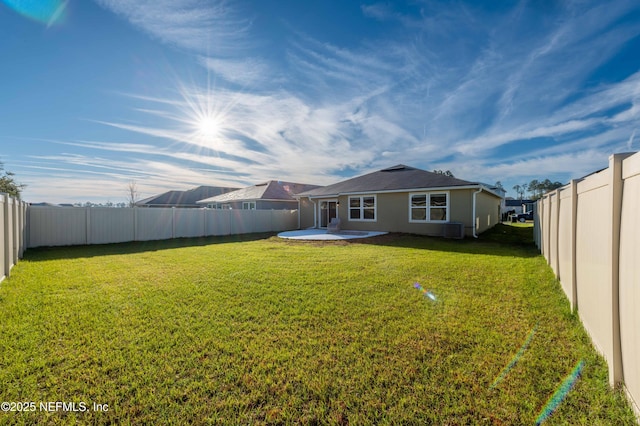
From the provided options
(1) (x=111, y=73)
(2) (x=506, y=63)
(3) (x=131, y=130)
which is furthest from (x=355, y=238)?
(3) (x=131, y=130)

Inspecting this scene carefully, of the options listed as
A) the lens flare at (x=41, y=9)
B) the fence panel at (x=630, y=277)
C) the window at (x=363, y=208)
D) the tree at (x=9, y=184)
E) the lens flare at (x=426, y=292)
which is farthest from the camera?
the tree at (x=9, y=184)

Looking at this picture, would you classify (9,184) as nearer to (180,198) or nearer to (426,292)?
(180,198)

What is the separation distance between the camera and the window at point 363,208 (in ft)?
48.1

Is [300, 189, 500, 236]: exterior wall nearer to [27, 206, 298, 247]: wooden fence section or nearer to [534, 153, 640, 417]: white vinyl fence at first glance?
[27, 206, 298, 247]: wooden fence section

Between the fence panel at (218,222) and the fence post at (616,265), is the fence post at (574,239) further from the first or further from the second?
the fence panel at (218,222)

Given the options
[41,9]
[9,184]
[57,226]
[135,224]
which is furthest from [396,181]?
[9,184]

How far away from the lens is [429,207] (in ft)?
41.8

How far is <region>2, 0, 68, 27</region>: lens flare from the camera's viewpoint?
582 cm

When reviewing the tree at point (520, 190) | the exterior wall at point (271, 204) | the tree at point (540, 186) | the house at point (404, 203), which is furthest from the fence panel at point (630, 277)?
the tree at point (520, 190)

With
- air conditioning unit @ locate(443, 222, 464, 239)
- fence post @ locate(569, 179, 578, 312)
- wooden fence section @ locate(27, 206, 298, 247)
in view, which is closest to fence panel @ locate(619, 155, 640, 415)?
fence post @ locate(569, 179, 578, 312)

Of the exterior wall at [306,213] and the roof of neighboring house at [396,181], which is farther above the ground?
the roof of neighboring house at [396,181]

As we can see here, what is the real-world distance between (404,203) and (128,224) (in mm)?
13520

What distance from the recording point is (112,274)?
19.5 feet

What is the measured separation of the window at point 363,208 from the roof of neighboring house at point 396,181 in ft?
1.87
